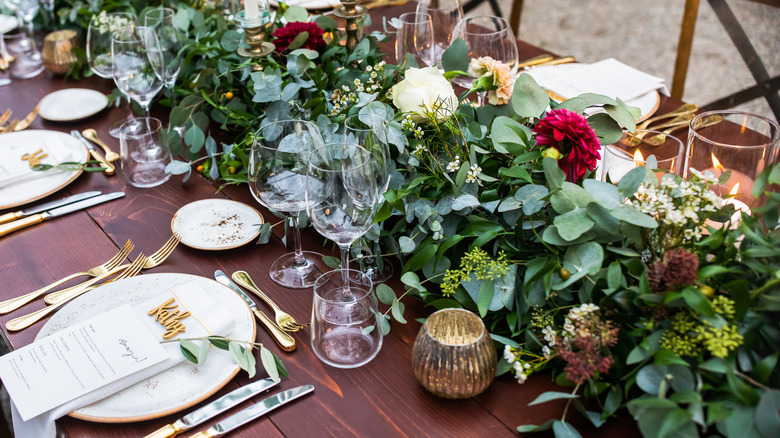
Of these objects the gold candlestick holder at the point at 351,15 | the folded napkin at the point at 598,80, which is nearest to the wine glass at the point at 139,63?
the gold candlestick holder at the point at 351,15

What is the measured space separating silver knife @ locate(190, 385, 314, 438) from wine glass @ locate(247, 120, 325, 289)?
233 millimetres

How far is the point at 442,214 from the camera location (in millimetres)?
949

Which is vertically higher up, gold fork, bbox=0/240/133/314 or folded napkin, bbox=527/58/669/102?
folded napkin, bbox=527/58/669/102

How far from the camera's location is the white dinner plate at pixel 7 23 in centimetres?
207

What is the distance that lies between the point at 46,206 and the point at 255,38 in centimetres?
52

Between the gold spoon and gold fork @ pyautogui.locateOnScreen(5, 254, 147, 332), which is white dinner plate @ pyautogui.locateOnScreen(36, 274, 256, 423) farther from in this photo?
the gold spoon

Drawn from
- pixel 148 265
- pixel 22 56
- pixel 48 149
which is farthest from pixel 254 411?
pixel 22 56

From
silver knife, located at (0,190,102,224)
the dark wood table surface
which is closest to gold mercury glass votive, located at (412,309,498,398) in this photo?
the dark wood table surface

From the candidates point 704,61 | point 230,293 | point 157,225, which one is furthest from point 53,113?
point 704,61

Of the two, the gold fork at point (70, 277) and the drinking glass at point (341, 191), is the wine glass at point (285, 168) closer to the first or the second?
the drinking glass at point (341, 191)

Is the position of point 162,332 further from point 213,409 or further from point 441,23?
point 441,23

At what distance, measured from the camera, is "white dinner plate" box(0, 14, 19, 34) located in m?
2.07

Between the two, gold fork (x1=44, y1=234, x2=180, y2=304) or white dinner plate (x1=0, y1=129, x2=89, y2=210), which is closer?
gold fork (x1=44, y1=234, x2=180, y2=304)

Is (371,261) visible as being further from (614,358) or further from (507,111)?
(614,358)
